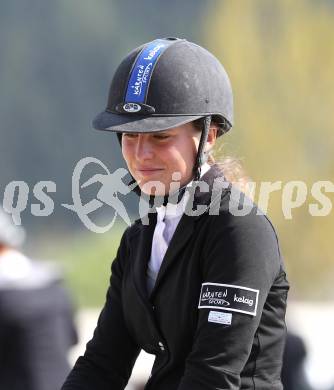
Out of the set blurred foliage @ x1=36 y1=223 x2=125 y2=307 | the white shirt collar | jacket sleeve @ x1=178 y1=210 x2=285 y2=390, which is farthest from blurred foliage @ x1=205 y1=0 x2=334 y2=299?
jacket sleeve @ x1=178 y1=210 x2=285 y2=390

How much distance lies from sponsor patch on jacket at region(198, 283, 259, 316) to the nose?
15.8 inches

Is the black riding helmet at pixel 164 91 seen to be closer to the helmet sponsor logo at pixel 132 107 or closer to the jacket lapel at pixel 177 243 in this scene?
the helmet sponsor logo at pixel 132 107

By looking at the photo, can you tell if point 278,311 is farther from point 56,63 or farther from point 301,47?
point 56,63

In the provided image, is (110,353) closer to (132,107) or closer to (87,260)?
(132,107)

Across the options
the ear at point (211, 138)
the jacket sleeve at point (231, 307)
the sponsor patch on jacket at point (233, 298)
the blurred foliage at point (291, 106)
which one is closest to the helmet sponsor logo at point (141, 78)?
the ear at point (211, 138)

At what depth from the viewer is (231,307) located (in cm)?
232

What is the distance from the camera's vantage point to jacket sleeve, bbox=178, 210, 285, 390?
2.32 meters

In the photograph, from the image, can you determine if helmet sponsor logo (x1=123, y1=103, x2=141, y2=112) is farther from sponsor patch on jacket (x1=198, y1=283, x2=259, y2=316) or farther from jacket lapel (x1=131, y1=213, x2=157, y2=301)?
sponsor patch on jacket (x1=198, y1=283, x2=259, y2=316)

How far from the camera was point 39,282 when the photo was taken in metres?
4.48

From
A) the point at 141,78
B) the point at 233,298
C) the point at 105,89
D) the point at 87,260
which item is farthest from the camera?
the point at 105,89

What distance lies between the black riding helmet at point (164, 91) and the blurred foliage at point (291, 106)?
11.0 metres

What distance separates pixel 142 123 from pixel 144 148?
0.07 m

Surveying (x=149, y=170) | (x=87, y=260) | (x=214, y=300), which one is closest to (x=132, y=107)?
(x=149, y=170)

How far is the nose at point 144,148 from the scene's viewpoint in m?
2.53
